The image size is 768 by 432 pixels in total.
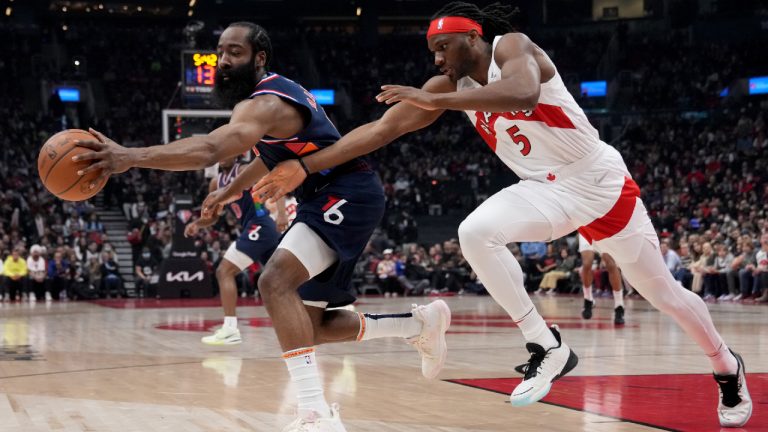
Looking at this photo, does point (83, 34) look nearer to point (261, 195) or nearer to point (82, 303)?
point (82, 303)

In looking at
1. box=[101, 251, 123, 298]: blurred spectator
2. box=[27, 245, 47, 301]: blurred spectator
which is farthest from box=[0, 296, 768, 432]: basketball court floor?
box=[101, 251, 123, 298]: blurred spectator

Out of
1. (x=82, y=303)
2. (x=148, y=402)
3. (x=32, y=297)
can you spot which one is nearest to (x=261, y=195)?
(x=148, y=402)

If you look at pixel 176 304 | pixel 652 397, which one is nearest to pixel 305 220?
pixel 652 397

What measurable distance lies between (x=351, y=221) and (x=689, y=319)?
1646 millimetres

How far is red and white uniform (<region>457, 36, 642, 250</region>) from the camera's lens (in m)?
4.36

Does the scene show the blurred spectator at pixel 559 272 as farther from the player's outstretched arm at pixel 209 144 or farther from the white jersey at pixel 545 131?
the player's outstretched arm at pixel 209 144

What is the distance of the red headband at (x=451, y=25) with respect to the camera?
4352 mm

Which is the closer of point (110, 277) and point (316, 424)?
point (316, 424)

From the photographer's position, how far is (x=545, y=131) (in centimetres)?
438

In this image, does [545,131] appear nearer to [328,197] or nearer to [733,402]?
[328,197]

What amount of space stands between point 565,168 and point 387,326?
50.5 inches

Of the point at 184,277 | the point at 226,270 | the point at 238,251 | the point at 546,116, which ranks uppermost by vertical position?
the point at 546,116

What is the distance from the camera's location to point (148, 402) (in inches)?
197

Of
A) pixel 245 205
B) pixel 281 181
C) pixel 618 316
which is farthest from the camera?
pixel 618 316
